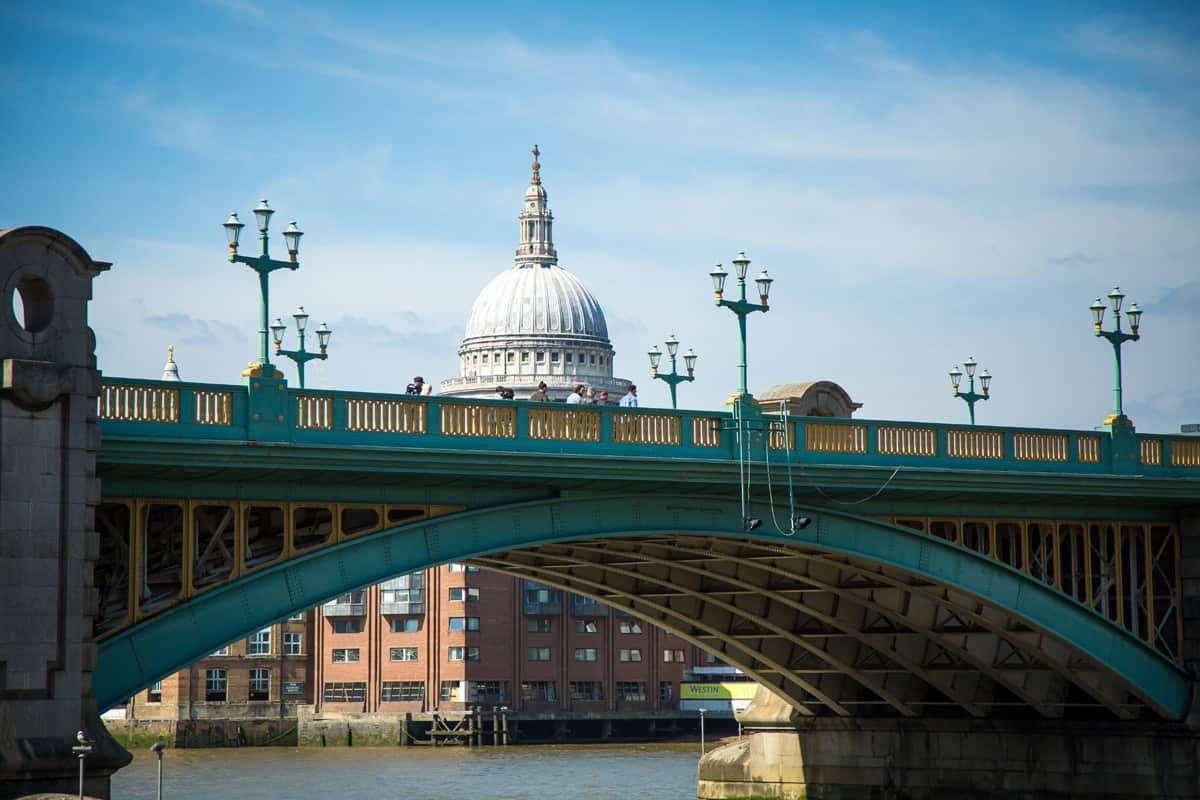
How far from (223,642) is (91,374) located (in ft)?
17.2

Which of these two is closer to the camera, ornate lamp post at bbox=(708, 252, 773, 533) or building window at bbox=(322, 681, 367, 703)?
ornate lamp post at bbox=(708, 252, 773, 533)

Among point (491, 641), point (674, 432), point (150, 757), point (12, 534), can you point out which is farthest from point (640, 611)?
point (491, 641)

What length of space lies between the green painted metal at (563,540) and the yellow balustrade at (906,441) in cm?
185

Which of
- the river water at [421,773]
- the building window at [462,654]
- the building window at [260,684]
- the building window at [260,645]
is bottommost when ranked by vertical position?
the river water at [421,773]

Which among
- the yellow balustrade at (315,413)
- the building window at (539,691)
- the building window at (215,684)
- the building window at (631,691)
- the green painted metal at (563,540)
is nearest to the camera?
the green painted metal at (563,540)

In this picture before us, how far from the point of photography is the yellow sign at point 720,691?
131750 mm

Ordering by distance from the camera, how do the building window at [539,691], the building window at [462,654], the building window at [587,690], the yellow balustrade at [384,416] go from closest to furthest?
the yellow balustrade at [384,416] < the building window at [462,654] < the building window at [539,691] < the building window at [587,690]

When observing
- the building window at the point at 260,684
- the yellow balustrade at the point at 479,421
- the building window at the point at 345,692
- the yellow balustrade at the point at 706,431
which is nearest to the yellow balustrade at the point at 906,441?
the yellow balustrade at the point at 706,431

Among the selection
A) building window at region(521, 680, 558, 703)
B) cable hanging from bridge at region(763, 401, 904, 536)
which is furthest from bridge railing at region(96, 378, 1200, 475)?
building window at region(521, 680, 558, 703)

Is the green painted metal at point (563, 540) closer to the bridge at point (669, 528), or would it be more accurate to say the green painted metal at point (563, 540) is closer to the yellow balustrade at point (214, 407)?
the bridge at point (669, 528)

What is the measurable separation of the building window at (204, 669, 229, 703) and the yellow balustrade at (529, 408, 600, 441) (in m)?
92.9

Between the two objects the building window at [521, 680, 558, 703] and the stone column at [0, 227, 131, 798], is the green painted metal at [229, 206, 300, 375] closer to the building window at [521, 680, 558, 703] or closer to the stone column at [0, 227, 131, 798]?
the stone column at [0, 227, 131, 798]

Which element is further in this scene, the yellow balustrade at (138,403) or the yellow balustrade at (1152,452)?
the yellow balustrade at (1152,452)

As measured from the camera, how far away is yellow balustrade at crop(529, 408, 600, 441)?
43.2 m
